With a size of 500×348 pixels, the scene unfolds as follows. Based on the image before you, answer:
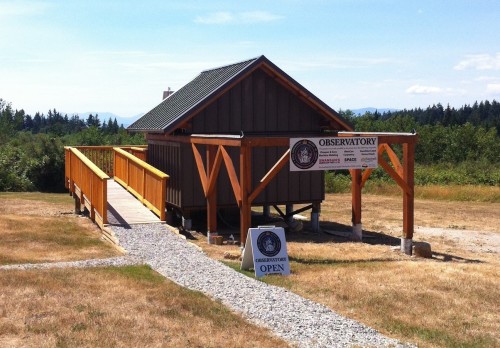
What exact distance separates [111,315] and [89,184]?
1056 cm

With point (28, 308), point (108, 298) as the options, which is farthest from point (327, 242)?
point (28, 308)

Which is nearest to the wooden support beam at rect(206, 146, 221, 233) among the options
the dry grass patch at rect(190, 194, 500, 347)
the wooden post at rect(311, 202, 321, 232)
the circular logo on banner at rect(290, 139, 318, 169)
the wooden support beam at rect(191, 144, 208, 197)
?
the wooden support beam at rect(191, 144, 208, 197)

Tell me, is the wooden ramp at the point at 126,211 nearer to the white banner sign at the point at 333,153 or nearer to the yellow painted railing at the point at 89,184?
the yellow painted railing at the point at 89,184

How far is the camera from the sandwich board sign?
12.9m

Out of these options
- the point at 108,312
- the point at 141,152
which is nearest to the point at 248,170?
the point at 108,312

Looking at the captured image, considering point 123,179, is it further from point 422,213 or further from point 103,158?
point 422,213

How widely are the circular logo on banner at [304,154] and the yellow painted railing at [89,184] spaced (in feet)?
17.2

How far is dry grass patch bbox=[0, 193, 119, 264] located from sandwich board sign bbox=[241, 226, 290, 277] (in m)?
3.34

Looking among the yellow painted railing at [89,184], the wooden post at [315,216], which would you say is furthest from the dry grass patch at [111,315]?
the wooden post at [315,216]

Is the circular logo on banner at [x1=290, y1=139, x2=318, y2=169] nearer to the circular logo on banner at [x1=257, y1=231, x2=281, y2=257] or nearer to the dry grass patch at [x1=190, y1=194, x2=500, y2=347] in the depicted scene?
the dry grass patch at [x1=190, y1=194, x2=500, y2=347]

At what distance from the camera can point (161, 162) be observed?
21.0 m

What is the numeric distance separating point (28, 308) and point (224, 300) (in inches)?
127

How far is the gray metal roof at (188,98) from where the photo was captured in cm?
1844

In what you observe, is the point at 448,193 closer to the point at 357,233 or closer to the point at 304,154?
the point at 357,233
